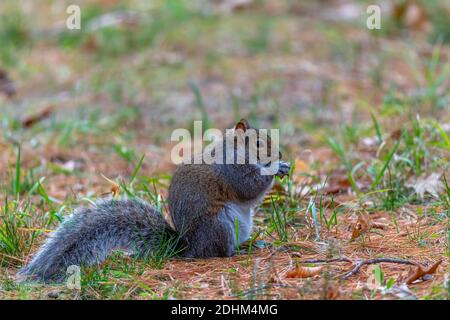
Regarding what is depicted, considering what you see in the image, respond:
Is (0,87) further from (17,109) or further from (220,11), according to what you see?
(220,11)

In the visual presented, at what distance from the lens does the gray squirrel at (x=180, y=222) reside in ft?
9.66

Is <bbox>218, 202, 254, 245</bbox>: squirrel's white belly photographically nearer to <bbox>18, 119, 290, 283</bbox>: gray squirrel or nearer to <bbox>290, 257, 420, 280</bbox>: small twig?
<bbox>18, 119, 290, 283</bbox>: gray squirrel

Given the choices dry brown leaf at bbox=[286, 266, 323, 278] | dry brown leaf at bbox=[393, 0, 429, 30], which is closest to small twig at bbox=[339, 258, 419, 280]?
dry brown leaf at bbox=[286, 266, 323, 278]

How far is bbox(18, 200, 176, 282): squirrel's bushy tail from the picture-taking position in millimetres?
2898

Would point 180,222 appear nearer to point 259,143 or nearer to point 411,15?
point 259,143

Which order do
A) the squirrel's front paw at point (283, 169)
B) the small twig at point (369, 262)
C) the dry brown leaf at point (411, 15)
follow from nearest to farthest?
1. the small twig at point (369, 262)
2. the squirrel's front paw at point (283, 169)
3. the dry brown leaf at point (411, 15)

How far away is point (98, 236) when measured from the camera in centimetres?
303

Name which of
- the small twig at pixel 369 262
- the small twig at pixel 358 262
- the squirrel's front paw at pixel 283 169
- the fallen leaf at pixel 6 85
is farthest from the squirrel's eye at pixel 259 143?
the fallen leaf at pixel 6 85

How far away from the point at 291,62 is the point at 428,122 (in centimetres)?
249

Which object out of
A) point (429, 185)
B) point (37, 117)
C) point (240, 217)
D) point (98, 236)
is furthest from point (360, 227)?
point (37, 117)

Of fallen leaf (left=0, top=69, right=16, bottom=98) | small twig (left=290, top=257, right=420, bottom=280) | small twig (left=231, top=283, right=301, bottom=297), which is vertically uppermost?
fallen leaf (left=0, top=69, right=16, bottom=98)

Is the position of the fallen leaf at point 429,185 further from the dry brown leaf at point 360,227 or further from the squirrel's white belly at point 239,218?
the squirrel's white belly at point 239,218

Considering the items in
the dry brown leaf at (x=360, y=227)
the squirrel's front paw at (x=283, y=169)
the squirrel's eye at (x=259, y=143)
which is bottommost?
the dry brown leaf at (x=360, y=227)
